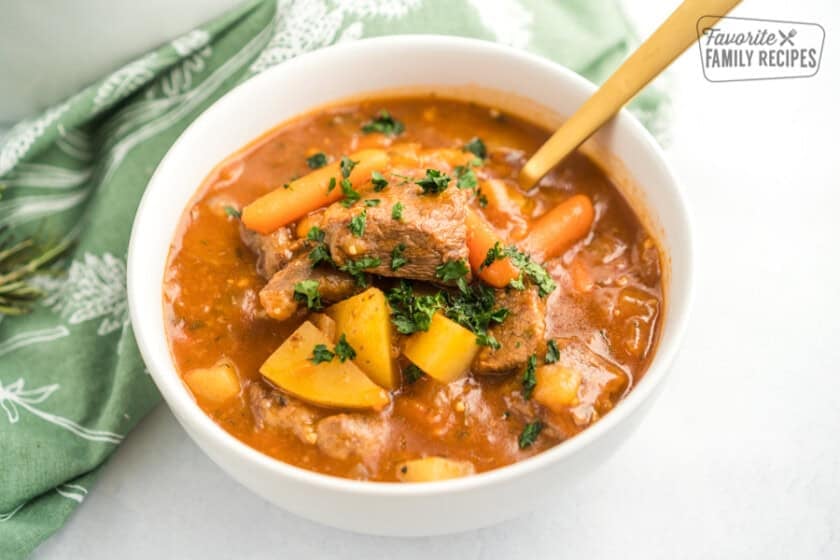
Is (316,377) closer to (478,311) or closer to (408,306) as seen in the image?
(408,306)

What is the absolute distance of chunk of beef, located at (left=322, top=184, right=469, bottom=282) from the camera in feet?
9.65

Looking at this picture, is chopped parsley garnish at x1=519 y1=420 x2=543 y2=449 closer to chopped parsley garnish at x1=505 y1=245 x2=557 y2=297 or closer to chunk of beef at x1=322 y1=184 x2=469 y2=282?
chopped parsley garnish at x1=505 y1=245 x2=557 y2=297

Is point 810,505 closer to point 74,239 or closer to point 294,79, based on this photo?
point 294,79

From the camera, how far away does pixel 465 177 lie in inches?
131

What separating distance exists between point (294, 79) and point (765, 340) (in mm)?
2124

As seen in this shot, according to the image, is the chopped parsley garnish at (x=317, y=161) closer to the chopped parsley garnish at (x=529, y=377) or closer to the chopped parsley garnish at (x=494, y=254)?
the chopped parsley garnish at (x=494, y=254)

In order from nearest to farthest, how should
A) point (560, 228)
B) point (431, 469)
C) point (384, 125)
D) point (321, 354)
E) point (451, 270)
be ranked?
1. point (431, 469)
2. point (321, 354)
3. point (451, 270)
4. point (560, 228)
5. point (384, 125)

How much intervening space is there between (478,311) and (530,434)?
1.48 feet

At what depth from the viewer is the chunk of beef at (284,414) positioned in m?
2.84

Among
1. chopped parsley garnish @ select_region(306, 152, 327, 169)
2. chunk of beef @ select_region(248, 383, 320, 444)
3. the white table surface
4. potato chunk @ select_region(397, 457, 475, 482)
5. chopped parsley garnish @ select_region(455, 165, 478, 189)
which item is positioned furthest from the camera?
chopped parsley garnish @ select_region(306, 152, 327, 169)

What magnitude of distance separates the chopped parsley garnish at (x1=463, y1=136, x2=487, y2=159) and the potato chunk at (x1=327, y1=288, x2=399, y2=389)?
852mm

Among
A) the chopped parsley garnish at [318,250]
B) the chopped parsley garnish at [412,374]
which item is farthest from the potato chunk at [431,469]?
the chopped parsley garnish at [318,250]

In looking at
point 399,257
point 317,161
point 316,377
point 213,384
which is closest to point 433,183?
point 399,257

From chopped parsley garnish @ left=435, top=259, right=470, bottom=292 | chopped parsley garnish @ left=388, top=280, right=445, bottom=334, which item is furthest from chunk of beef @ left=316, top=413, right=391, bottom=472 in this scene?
chopped parsley garnish @ left=435, top=259, right=470, bottom=292
